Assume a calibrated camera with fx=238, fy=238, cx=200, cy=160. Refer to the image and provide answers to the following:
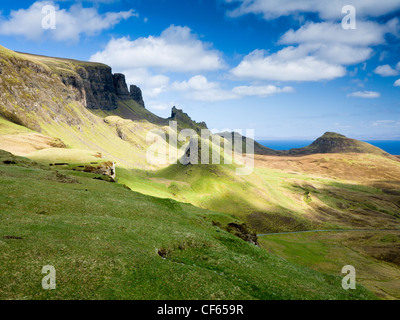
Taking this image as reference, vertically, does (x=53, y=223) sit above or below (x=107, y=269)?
above

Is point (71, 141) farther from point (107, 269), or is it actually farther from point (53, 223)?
point (107, 269)

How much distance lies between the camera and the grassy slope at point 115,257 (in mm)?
20125

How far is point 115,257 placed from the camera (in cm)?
2502

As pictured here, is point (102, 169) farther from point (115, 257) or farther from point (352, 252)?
point (352, 252)

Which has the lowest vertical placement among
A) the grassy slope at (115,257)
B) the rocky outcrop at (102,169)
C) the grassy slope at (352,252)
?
the grassy slope at (352,252)

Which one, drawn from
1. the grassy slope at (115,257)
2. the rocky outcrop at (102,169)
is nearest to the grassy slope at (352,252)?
the grassy slope at (115,257)

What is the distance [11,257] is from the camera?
21312mm

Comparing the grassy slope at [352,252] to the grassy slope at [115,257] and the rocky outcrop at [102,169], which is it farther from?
the rocky outcrop at [102,169]

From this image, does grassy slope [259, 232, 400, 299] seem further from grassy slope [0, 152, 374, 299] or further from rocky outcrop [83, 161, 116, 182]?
rocky outcrop [83, 161, 116, 182]

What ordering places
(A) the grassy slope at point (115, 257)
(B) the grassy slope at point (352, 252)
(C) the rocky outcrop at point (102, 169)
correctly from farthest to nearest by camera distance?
(C) the rocky outcrop at point (102, 169)
(B) the grassy slope at point (352, 252)
(A) the grassy slope at point (115, 257)

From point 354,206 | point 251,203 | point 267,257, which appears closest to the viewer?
point 267,257

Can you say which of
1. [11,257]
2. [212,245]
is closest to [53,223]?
[11,257]
